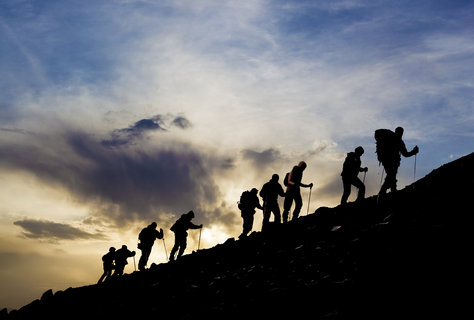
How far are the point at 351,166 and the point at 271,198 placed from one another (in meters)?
4.02

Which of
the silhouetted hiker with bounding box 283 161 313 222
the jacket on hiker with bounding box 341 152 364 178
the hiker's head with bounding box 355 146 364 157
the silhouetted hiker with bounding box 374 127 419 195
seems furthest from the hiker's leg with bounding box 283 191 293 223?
the silhouetted hiker with bounding box 374 127 419 195

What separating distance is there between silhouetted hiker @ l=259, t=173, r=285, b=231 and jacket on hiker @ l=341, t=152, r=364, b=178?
331 cm

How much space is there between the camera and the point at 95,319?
1467cm

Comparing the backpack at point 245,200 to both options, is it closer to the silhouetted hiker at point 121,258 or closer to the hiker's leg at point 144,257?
the hiker's leg at point 144,257

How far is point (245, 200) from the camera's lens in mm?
21578

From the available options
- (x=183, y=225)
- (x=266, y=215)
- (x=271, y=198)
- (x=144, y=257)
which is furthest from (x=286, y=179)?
(x=144, y=257)

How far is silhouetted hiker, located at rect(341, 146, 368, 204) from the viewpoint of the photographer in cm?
1727

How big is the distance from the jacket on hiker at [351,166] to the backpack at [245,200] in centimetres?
567

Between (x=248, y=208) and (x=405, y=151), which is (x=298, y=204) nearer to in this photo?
(x=248, y=208)

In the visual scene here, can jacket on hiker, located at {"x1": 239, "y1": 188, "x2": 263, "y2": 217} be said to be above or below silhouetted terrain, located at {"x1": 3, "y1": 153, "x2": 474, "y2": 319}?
above

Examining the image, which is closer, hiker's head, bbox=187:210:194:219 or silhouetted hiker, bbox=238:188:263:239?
silhouetted hiker, bbox=238:188:263:239

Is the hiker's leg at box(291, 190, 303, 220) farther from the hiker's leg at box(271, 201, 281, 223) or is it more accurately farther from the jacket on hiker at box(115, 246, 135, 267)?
the jacket on hiker at box(115, 246, 135, 267)

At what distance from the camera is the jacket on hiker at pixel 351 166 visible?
17.3 meters

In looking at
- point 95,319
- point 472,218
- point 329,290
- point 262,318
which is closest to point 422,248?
point 472,218
